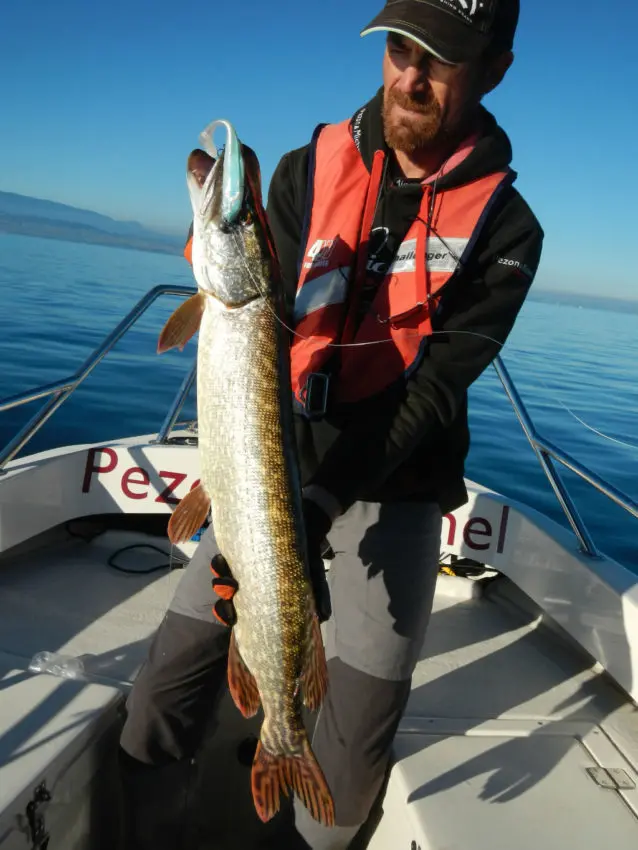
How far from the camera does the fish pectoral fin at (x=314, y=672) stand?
212 cm

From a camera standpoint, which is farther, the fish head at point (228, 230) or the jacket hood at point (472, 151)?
the jacket hood at point (472, 151)

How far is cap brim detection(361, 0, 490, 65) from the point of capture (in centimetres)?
233

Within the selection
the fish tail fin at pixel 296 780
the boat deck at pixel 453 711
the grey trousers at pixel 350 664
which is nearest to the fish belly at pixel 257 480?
the fish tail fin at pixel 296 780

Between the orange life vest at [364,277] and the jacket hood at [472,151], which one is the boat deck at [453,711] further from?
the jacket hood at [472,151]

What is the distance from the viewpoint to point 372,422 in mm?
2471

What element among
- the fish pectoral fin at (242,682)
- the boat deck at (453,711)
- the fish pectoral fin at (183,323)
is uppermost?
the fish pectoral fin at (183,323)

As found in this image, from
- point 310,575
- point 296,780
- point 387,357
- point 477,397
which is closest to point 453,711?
point 296,780

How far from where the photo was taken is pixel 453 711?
3340 millimetres

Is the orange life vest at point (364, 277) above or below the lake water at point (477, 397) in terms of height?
above

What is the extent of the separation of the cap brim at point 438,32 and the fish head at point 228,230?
79 centimetres

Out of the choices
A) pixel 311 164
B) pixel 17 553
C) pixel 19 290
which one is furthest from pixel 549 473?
pixel 19 290

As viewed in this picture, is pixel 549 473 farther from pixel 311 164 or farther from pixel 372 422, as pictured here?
pixel 311 164

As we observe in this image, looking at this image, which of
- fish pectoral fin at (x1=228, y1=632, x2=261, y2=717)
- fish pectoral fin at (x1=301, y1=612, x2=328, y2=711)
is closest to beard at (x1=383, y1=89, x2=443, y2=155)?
fish pectoral fin at (x1=301, y1=612, x2=328, y2=711)

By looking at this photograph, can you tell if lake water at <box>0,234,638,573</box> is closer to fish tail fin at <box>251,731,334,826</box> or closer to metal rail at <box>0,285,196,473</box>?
fish tail fin at <box>251,731,334,826</box>
